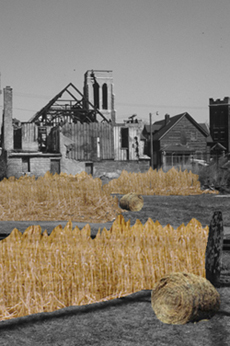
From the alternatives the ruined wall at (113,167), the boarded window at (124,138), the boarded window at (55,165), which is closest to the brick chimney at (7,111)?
the boarded window at (55,165)

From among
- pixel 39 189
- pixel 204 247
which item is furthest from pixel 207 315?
pixel 39 189

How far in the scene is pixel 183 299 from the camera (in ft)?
19.4

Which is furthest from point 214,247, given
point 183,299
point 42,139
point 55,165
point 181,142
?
point 181,142

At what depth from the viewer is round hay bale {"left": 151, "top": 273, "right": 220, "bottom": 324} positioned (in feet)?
19.5

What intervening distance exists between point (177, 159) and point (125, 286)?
149 feet

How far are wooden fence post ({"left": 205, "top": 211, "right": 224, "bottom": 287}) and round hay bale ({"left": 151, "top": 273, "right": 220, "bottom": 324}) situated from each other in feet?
2.33

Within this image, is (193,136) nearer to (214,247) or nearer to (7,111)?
(7,111)

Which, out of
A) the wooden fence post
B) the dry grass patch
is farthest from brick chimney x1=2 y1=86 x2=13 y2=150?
the wooden fence post

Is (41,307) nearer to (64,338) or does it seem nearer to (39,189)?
(64,338)

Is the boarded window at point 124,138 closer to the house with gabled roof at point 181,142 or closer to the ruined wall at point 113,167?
the ruined wall at point 113,167

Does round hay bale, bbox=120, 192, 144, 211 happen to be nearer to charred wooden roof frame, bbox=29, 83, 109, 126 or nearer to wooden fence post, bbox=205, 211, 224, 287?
wooden fence post, bbox=205, 211, 224, 287

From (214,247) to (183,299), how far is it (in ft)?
4.14

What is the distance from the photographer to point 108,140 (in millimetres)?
41750

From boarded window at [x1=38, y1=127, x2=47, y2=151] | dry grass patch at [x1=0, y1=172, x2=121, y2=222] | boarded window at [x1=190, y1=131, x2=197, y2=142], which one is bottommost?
dry grass patch at [x1=0, y1=172, x2=121, y2=222]
